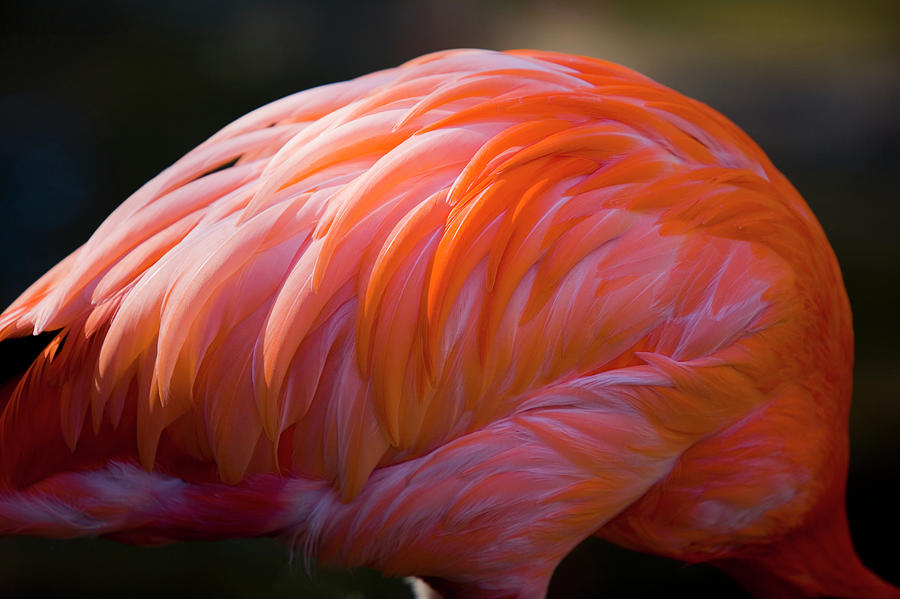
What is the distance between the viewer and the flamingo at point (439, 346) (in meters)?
0.59

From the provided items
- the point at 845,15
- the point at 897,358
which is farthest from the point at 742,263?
the point at 845,15

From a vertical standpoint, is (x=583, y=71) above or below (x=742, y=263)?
above

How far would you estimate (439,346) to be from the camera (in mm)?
585

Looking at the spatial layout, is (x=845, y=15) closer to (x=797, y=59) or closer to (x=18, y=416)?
(x=797, y=59)

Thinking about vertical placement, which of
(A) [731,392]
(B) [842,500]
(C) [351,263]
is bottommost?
(B) [842,500]

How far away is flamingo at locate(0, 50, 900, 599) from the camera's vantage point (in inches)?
23.1

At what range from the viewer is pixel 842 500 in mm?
805

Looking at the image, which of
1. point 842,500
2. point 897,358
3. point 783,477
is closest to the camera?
point 783,477

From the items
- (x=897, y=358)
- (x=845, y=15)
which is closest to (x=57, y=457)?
(x=897, y=358)

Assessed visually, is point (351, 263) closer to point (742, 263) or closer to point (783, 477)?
point (742, 263)

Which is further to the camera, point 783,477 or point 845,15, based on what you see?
point 845,15

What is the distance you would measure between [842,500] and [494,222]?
513mm

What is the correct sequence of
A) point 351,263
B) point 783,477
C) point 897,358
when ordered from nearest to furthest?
point 351,263 < point 783,477 < point 897,358

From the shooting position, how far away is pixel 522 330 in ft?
1.93
